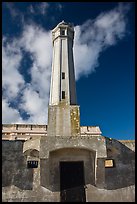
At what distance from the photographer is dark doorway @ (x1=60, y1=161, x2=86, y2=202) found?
1159cm

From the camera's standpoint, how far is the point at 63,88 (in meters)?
15.5

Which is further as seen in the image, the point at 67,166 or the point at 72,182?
the point at 67,166

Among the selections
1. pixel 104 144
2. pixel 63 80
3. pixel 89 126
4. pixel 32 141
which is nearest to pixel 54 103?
pixel 63 80

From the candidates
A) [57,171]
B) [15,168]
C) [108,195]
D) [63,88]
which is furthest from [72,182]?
[63,88]

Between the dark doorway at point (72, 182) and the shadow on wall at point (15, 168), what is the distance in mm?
1788

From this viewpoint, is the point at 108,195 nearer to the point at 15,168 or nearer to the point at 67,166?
the point at 67,166

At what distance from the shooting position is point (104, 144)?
37.9 feet

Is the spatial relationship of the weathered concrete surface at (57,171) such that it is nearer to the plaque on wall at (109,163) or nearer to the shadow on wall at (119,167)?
the shadow on wall at (119,167)

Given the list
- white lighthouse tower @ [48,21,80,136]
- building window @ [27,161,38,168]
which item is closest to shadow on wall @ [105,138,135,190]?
white lighthouse tower @ [48,21,80,136]

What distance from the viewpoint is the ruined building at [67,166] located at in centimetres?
1152

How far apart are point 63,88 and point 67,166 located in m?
5.65

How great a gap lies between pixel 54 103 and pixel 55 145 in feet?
13.4

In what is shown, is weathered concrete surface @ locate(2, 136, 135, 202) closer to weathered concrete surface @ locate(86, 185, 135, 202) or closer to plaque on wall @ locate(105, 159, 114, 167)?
weathered concrete surface @ locate(86, 185, 135, 202)

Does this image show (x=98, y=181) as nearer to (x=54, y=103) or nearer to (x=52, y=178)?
(x=52, y=178)
